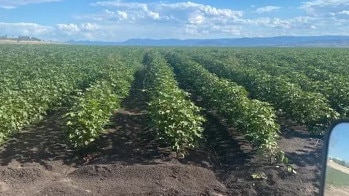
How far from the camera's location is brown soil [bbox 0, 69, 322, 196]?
25.0 ft

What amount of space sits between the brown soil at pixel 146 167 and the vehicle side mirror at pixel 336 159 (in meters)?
5.01

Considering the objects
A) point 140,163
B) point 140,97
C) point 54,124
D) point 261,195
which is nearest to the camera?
point 261,195

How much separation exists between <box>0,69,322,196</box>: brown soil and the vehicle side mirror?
5.01 m

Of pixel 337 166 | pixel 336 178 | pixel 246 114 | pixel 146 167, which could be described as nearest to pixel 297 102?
pixel 246 114

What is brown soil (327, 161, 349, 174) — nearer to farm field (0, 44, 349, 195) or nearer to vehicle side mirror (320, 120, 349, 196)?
vehicle side mirror (320, 120, 349, 196)

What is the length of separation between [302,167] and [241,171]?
1.18 metres

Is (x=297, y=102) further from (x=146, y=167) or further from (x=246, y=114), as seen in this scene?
(x=146, y=167)

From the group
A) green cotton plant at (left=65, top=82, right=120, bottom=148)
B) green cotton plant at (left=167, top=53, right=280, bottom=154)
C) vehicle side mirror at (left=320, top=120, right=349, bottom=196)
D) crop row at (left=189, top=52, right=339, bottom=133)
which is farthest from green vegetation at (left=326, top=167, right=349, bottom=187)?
crop row at (left=189, top=52, right=339, bottom=133)

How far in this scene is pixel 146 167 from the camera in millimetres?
8539

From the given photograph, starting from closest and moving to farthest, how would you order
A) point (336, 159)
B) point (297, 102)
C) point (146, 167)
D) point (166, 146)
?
1. point (336, 159)
2. point (146, 167)
3. point (166, 146)
4. point (297, 102)

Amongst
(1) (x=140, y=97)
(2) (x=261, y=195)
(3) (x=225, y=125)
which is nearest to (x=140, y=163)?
(2) (x=261, y=195)

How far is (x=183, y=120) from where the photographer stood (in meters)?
9.53

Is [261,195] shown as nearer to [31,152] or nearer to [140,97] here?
[31,152]

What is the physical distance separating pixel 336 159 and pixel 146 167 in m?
6.52
